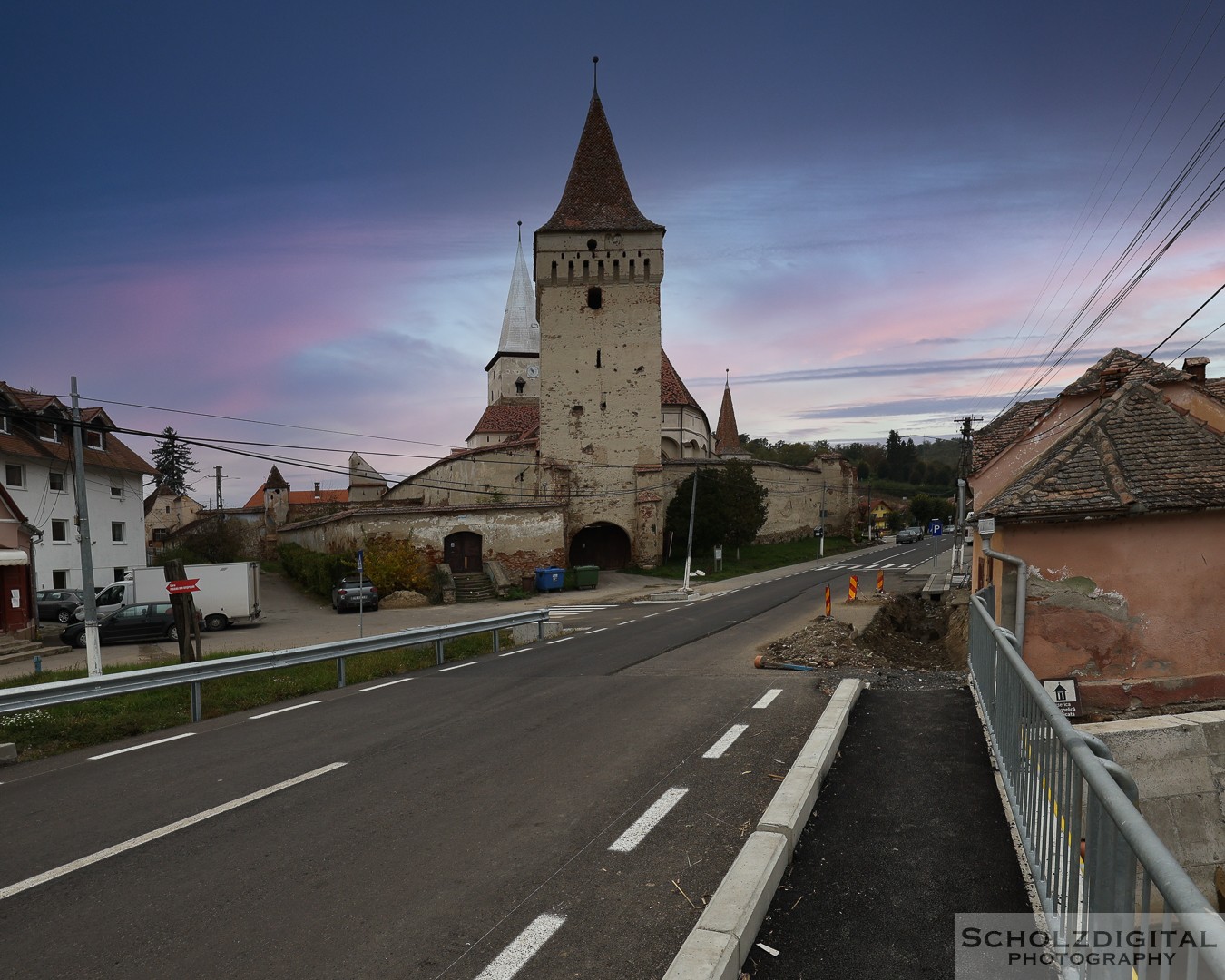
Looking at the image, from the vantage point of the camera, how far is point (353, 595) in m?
30.5

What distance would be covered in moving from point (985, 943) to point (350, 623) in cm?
2567

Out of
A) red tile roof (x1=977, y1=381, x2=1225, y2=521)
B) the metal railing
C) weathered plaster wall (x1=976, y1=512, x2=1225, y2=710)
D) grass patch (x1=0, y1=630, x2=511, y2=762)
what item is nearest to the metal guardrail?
grass patch (x1=0, y1=630, x2=511, y2=762)

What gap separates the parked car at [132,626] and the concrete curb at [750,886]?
23675 mm

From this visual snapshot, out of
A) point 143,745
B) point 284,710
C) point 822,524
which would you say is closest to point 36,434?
point 284,710

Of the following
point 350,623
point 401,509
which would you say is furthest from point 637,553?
point 350,623

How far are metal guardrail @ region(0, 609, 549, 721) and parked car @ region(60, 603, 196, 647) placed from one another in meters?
13.6

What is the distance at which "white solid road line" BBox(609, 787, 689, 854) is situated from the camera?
5.25 m

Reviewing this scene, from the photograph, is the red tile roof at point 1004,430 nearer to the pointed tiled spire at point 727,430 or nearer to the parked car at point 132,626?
the parked car at point 132,626

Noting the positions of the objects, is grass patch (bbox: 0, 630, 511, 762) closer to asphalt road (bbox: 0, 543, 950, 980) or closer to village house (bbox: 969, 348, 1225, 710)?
asphalt road (bbox: 0, 543, 950, 980)

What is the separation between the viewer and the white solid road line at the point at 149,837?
194 inches

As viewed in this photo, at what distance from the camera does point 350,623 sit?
26984 millimetres

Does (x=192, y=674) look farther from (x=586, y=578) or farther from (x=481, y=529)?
(x=586, y=578)

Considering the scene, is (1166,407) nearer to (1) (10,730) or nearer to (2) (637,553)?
(1) (10,730)

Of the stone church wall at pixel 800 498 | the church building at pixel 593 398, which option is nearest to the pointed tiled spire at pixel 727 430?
the stone church wall at pixel 800 498
